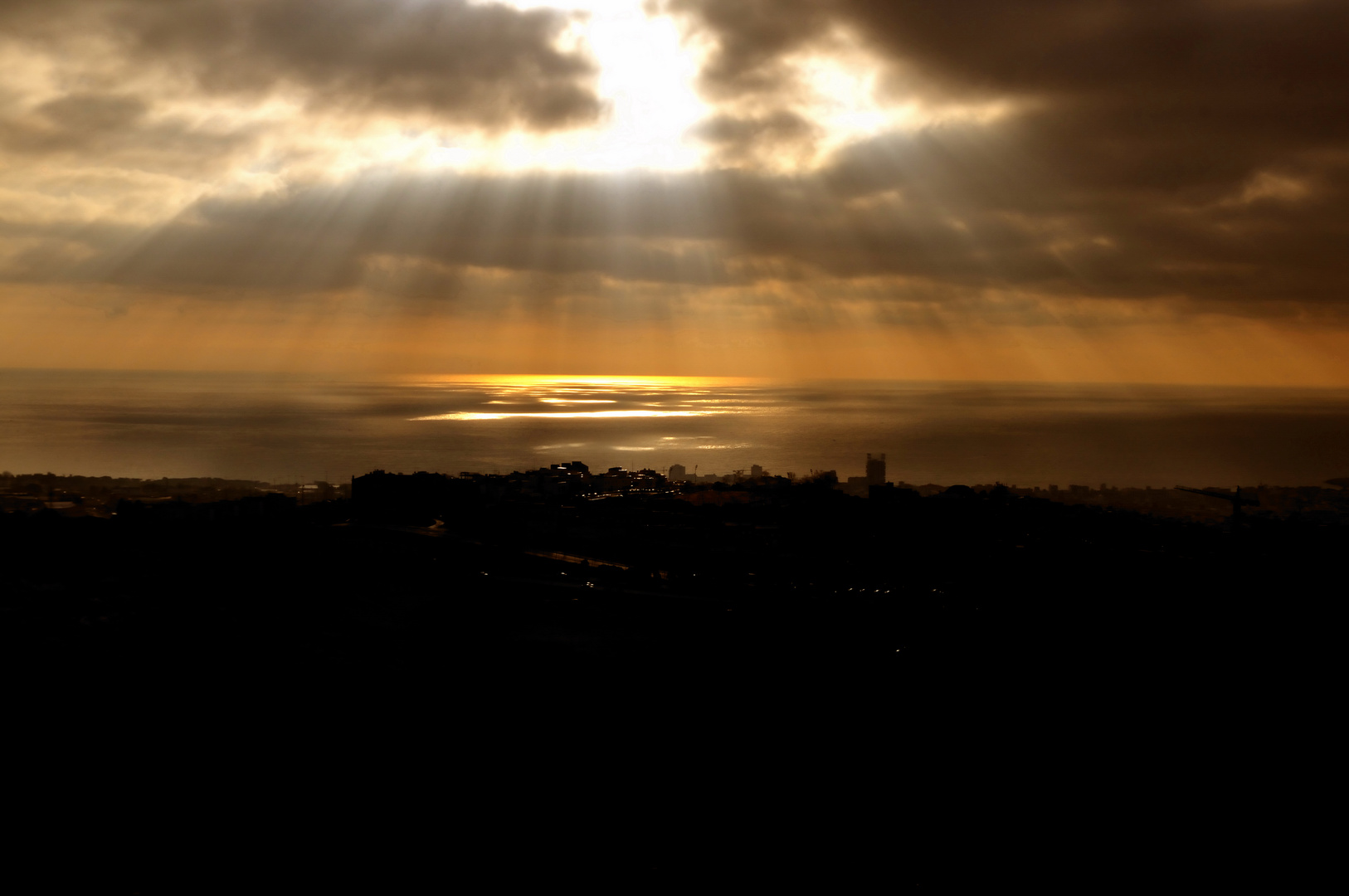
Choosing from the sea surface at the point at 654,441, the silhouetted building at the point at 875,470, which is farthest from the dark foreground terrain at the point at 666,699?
the sea surface at the point at 654,441

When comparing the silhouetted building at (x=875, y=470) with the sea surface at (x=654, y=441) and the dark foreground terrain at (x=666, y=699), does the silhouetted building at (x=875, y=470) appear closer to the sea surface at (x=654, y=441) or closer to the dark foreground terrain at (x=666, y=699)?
the sea surface at (x=654, y=441)

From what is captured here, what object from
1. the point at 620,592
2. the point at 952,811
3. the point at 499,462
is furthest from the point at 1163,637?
the point at 499,462

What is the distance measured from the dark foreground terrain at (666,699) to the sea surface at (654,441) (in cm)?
4422

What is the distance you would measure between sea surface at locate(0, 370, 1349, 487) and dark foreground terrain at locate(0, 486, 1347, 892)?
44216mm

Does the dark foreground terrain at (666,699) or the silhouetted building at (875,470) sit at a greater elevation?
the silhouetted building at (875,470)

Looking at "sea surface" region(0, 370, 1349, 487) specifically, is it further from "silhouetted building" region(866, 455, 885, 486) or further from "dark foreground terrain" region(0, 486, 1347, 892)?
"dark foreground terrain" region(0, 486, 1347, 892)

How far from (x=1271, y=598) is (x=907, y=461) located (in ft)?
207

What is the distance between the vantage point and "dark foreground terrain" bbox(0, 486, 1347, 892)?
710 cm

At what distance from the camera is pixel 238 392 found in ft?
621

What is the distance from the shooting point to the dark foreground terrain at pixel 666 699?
7102 millimetres

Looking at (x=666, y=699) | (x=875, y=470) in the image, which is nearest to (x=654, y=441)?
(x=875, y=470)

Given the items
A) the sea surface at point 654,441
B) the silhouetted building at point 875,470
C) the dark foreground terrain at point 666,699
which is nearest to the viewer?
the dark foreground terrain at point 666,699

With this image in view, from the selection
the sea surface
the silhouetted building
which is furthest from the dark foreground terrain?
the sea surface

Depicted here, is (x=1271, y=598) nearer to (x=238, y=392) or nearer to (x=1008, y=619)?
(x=1008, y=619)
